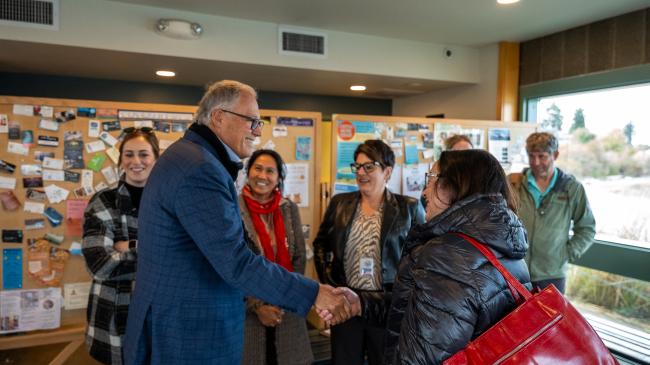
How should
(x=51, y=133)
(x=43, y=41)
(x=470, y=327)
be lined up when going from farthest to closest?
(x=43, y=41), (x=51, y=133), (x=470, y=327)

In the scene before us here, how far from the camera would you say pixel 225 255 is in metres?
1.30

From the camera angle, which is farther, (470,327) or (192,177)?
(192,177)

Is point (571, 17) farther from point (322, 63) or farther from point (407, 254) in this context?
point (407, 254)

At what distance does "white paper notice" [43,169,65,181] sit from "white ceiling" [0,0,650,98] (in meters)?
1.19

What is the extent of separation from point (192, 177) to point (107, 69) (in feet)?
11.6

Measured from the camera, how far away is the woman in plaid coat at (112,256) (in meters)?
1.92

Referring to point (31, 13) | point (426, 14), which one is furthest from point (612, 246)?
point (31, 13)

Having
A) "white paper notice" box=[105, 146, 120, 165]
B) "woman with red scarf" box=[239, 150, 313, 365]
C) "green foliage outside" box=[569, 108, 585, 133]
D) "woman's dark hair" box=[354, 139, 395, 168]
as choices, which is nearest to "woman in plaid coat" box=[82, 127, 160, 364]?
"woman with red scarf" box=[239, 150, 313, 365]

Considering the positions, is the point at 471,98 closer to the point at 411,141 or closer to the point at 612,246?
the point at 411,141

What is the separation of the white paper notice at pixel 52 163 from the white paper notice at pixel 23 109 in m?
0.28

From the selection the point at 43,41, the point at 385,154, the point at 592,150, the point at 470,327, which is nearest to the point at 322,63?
the point at 385,154

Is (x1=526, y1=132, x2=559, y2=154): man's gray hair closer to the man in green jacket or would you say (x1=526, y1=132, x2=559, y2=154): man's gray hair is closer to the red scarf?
the man in green jacket

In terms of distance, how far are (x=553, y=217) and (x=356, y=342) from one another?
156 cm

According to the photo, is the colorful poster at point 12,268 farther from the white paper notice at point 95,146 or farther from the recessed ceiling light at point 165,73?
the recessed ceiling light at point 165,73
